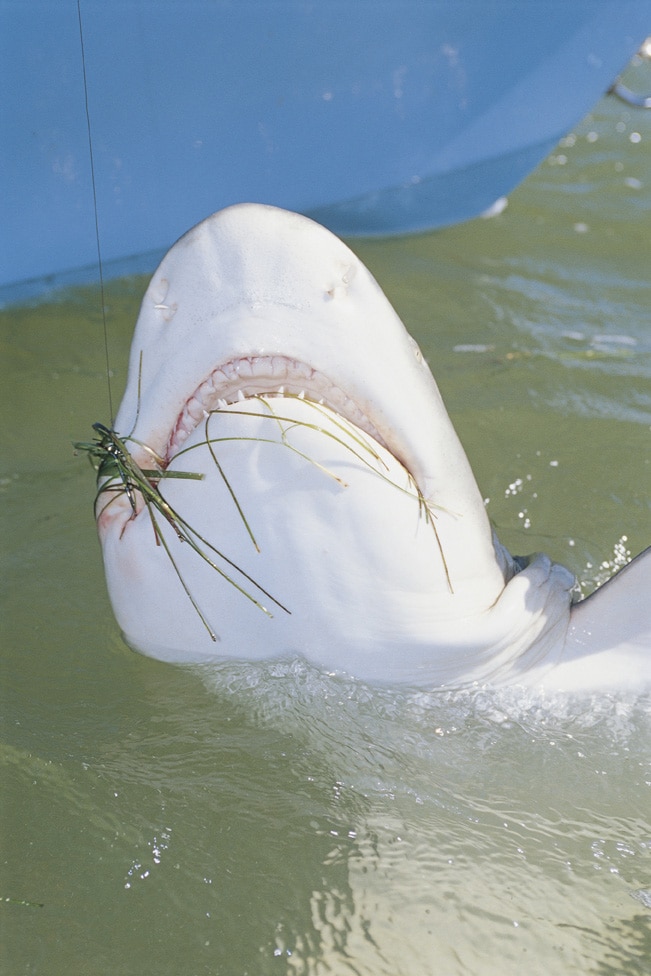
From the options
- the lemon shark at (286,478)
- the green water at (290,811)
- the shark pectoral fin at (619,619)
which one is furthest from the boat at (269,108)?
the shark pectoral fin at (619,619)

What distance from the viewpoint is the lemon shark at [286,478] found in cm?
165

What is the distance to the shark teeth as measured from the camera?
1.68 meters

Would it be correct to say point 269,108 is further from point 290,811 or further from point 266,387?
point 290,811

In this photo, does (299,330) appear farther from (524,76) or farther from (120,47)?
(524,76)

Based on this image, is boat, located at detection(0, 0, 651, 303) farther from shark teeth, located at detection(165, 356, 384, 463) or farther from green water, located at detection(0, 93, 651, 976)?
shark teeth, located at detection(165, 356, 384, 463)

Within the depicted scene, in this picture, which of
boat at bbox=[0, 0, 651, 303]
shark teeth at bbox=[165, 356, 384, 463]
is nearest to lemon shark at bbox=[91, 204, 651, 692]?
shark teeth at bbox=[165, 356, 384, 463]

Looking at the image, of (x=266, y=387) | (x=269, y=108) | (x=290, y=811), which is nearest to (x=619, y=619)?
(x=290, y=811)

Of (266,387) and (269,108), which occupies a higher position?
(269,108)

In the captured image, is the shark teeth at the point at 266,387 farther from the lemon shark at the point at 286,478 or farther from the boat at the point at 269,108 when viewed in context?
the boat at the point at 269,108

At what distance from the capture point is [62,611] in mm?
2516

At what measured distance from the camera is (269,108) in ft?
12.7

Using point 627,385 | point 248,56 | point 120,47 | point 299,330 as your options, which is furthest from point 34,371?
point 299,330

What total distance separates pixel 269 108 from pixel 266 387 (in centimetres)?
248

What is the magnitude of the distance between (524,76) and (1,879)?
354 centimetres
